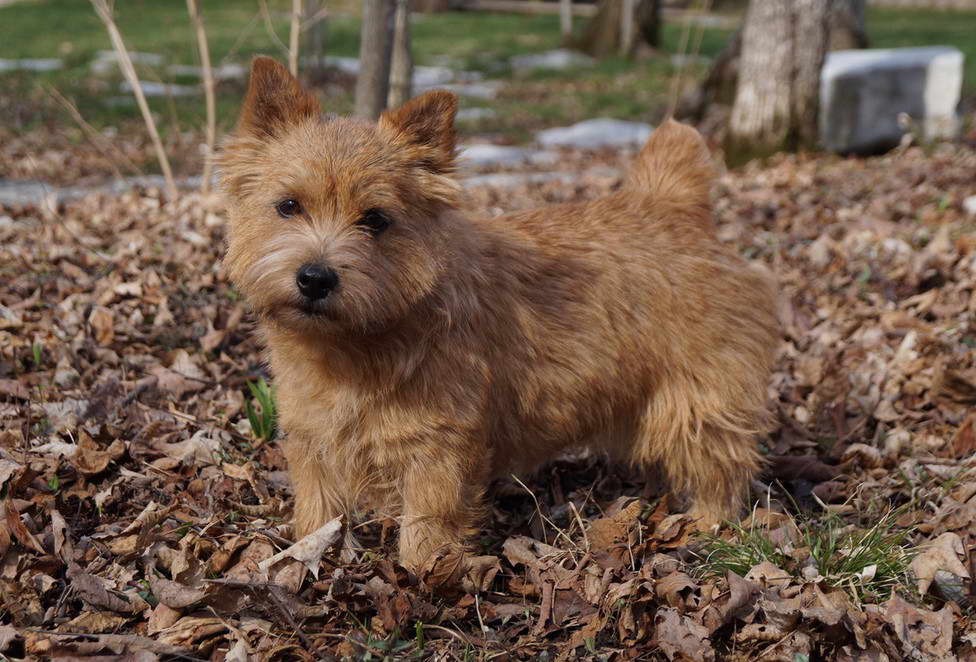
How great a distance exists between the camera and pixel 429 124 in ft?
10.3

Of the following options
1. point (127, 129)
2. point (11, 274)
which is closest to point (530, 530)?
point (11, 274)

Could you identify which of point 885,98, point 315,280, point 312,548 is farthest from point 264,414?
point 885,98

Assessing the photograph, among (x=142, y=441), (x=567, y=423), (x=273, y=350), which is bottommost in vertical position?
(x=142, y=441)

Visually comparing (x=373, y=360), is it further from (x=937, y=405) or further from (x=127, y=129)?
(x=127, y=129)

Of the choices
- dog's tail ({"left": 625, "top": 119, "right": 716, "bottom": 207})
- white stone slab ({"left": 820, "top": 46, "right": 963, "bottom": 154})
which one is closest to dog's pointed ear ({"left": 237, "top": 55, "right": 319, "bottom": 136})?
dog's tail ({"left": 625, "top": 119, "right": 716, "bottom": 207})

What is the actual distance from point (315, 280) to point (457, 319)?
58 centimetres

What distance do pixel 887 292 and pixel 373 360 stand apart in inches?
159

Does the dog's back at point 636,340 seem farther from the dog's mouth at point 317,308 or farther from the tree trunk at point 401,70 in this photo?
the tree trunk at point 401,70

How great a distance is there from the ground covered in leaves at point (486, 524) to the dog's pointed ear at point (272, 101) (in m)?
1.51

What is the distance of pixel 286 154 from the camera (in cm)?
301

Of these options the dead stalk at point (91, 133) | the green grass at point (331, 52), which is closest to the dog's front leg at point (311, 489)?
the dead stalk at point (91, 133)

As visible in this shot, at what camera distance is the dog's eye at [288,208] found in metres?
2.99

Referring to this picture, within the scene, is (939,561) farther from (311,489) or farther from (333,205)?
(333,205)

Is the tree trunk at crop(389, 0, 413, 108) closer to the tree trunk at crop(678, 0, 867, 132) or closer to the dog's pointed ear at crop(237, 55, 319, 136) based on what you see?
the tree trunk at crop(678, 0, 867, 132)
